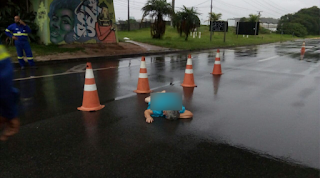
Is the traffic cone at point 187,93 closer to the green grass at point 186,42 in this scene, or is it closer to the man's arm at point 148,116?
the man's arm at point 148,116

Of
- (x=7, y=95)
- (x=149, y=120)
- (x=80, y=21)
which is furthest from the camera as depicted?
(x=80, y=21)

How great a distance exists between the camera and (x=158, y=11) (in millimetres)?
27016

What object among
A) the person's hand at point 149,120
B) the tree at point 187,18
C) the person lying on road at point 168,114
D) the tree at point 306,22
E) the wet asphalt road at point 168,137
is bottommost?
the wet asphalt road at point 168,137

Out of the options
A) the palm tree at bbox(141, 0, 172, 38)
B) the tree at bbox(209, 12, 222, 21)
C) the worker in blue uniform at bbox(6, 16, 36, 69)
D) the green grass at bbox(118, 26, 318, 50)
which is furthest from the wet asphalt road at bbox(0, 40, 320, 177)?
the tree at bbox(209, 12, 222, 21)

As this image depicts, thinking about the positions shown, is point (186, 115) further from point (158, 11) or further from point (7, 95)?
point (158, 11)

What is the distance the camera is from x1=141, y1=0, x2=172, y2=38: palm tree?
26.8 metres

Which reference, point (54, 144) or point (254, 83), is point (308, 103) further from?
point (54, 144)

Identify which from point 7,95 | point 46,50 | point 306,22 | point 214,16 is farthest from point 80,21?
point 306,22

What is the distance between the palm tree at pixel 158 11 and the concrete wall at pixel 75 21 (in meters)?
8.78

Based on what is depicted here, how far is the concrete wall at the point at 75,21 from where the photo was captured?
15.3m

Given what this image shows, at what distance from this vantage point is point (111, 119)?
467cm

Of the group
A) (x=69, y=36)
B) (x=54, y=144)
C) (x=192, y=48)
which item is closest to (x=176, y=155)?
(x=54, y=144)

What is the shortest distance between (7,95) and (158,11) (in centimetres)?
2674

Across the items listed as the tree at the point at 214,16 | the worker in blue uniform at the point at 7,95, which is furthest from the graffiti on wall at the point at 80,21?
the tree at the point at 214,16
